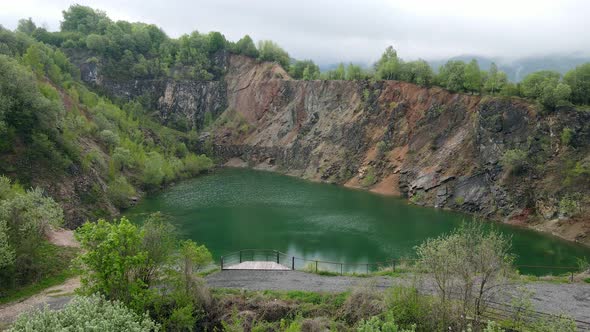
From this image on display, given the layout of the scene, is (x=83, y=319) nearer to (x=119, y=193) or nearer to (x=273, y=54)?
(x=119, y=193)

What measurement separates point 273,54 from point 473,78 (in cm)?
5895

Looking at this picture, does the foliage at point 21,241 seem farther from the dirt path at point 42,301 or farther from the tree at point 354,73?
the tree at point 354,73

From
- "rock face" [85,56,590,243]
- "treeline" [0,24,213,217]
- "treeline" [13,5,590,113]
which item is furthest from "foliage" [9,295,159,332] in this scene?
"treeline" [13,5,590,113]

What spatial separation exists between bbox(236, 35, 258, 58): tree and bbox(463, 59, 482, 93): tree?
62.8 metres

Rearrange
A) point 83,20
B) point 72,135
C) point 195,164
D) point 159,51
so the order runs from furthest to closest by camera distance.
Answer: point 83,20 < point 159,51 < point 195,164 < point 72,135

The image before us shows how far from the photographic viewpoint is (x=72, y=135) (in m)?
59.0

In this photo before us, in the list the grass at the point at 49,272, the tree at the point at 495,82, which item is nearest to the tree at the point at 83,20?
the tree at the point at 495,82

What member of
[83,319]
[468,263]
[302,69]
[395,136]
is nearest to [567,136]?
[395,136]

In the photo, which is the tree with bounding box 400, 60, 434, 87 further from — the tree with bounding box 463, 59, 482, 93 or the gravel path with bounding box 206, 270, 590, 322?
the gravel path with bounding box 206, 270, 590, 322

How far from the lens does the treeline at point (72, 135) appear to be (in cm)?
4922

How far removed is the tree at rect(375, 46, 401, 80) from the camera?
87188mm

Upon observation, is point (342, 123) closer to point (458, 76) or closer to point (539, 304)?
point (458, 76)

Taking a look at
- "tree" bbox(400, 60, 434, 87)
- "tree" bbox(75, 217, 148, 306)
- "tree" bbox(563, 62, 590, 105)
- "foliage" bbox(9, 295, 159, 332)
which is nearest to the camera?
"foliage" bbox(9, 295, 159, 332)

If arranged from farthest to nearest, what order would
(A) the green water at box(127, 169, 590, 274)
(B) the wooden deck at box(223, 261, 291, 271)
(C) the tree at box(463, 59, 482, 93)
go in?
(C) the tree at box(463, 59, 482, 93), (A) the green water at box(127, 169, 590, 274), (B) the wooden deck at box(223, 261, 291, 271)
